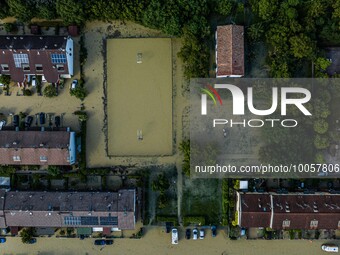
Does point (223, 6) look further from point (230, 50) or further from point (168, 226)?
point (168, 226)

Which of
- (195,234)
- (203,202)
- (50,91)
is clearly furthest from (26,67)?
(195,234)

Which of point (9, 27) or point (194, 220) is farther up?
point (9, 27)

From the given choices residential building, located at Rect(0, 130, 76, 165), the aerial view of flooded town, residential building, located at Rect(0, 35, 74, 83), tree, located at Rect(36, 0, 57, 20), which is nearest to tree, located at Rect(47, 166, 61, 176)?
the aerial view of flooded town

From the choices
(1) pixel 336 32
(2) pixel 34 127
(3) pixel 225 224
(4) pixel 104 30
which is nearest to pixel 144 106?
(4) pixel 104 30

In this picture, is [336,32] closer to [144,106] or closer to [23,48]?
[144,106]

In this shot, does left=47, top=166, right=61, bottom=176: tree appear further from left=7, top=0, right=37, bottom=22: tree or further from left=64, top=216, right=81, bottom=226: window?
left=7, top=0, right=37, bottom=22: tree

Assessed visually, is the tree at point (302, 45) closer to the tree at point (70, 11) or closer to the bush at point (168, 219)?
the tree at point (70, 11)

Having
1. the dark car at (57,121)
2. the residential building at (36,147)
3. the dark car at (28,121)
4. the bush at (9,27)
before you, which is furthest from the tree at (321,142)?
the bush at (9,27)
